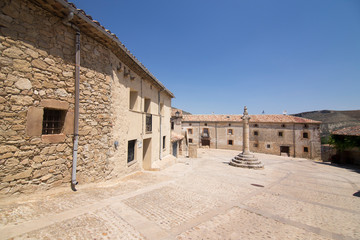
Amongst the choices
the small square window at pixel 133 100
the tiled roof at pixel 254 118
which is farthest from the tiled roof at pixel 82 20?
the tiled roof at pixel 254 118

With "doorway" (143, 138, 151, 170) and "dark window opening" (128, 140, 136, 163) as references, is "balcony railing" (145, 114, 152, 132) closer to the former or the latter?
"doorway" (143, 138, 151, 170)

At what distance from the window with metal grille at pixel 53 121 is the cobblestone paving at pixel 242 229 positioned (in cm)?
394

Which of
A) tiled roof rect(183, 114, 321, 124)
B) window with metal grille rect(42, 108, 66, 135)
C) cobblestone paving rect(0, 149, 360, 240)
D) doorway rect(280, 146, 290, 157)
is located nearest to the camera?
cobblestone paving rect(0, 149, 360, 240)

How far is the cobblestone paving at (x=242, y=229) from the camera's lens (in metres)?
3.36

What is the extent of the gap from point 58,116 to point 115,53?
304 cm

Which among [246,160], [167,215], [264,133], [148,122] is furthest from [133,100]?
[264,133]

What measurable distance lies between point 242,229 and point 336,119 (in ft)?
183

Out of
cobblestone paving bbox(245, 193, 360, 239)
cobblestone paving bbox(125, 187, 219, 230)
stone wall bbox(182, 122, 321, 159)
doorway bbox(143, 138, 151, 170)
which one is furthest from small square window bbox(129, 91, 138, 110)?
stone wall bbox(182, 122, 321, 159)

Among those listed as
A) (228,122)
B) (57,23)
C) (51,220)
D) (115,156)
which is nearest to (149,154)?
(115,156)

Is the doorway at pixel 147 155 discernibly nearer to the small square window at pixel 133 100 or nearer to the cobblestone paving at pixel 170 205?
the small square window at pixel 133 100

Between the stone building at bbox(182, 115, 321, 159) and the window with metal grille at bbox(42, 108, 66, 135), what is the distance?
28.9m

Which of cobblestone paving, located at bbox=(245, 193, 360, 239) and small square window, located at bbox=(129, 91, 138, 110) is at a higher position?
small square window, located at bbox=(129, 91, 138, 110)

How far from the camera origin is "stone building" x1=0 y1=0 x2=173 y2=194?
3227 millimetres

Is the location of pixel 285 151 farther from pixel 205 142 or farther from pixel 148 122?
pixel 148 122
